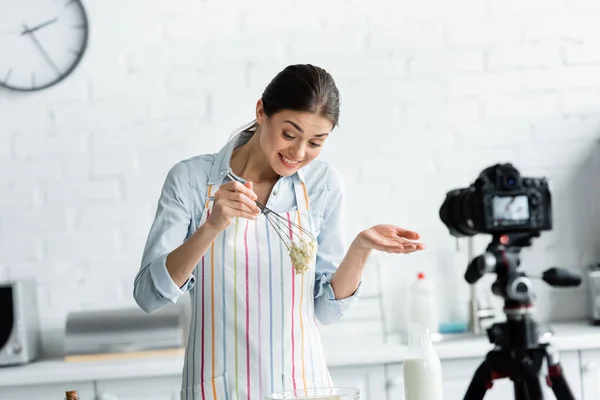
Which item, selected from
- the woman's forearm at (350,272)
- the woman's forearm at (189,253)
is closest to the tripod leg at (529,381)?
the woman's forearm at (350,272)

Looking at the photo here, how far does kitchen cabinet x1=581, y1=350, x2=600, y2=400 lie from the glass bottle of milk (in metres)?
1.51

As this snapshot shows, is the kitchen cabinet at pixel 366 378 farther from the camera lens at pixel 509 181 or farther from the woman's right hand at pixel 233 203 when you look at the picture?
the camera lens at pixel 509 181

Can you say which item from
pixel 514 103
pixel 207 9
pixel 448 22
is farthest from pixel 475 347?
pixel 207 9

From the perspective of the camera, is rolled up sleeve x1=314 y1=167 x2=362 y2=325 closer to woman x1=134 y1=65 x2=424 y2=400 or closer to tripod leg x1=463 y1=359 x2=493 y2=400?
woman x1=134 y1=65 x2=424 y2=400

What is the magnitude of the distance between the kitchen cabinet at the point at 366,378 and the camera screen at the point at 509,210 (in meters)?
1.67

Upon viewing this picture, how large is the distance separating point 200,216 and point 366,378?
109cm

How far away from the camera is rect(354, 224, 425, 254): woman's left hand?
175 centimetres

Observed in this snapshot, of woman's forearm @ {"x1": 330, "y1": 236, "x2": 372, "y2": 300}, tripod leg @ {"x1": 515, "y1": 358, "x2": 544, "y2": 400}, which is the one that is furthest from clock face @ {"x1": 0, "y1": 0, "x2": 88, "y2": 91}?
tripod leg @ {"x1": 515, "y1": 358, "x2": 544, "y2": 400}

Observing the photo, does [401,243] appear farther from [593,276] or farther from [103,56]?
[103,56]

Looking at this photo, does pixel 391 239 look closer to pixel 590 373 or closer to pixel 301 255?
pixel 301 255

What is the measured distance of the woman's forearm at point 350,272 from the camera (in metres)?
1.93

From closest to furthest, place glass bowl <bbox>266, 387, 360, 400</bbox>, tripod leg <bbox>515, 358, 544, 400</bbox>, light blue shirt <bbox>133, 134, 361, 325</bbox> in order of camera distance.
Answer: tripod leg <bbox>515, 358, 544, 400</bbox> → glass bowl <bbox>266, 387, 360, 400</bbox> → light blue shirt <bbox>133, 134, 361, 325</bbox>

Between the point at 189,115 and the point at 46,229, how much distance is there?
2.23ft

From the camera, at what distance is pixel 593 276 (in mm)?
3264
